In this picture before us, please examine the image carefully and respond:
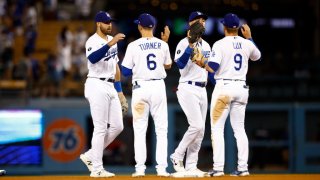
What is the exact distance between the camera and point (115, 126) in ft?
38.2

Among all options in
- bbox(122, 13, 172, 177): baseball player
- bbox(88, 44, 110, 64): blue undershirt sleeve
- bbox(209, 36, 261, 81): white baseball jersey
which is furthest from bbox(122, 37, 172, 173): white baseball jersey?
bbox(209, 36, 261, 81): white baseball jersey

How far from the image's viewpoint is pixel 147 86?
38.0 feet

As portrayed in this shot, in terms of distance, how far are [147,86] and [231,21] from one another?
145 centimetres

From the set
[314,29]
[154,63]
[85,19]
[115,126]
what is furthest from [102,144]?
[314,29]

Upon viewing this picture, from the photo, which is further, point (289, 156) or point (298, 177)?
point (289, 156)

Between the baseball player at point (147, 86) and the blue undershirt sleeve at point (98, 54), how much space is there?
51cm

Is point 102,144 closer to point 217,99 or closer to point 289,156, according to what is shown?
point 217,99

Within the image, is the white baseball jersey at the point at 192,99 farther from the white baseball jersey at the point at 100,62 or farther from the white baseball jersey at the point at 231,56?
the white baseball jersey at the point at 100,62

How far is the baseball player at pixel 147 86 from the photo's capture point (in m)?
11.5

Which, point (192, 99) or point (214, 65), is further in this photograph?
point (192, 99)

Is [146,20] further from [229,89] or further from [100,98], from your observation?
[229,89]

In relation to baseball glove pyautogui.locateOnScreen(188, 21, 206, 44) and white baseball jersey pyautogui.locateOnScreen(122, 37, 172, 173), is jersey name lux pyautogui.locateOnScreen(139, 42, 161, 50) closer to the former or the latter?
white baseball jersey pyautogui.locateOnScreen(122, 37, 172, 173)

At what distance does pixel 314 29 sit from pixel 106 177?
63.9 ft

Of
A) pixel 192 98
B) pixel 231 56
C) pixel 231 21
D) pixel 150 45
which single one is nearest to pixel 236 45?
pixel 231 56
